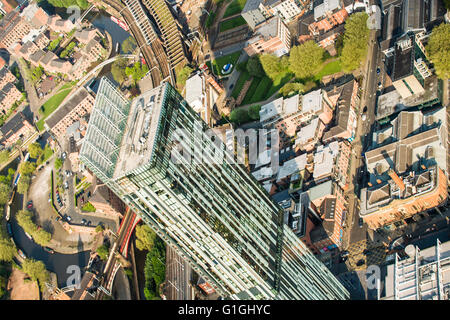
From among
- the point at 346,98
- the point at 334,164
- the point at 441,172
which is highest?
the point at 346,98

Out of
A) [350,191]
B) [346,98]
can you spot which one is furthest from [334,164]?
[346,98]

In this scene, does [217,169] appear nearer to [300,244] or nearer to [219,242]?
[219,242]

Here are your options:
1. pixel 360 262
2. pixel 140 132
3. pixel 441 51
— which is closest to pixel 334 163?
pixel 360 262

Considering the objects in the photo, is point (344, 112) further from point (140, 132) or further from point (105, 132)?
point (105, 132)

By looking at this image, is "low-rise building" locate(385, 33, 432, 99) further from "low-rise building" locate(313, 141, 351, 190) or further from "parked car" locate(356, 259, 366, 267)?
"parked car" locate(356, 259, 366, 267)

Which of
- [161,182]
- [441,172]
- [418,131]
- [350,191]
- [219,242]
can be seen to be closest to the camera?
[161,182]

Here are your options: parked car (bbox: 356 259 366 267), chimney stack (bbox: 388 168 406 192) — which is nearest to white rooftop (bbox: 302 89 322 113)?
chimney stack (bbox: 388 168 406 192)
